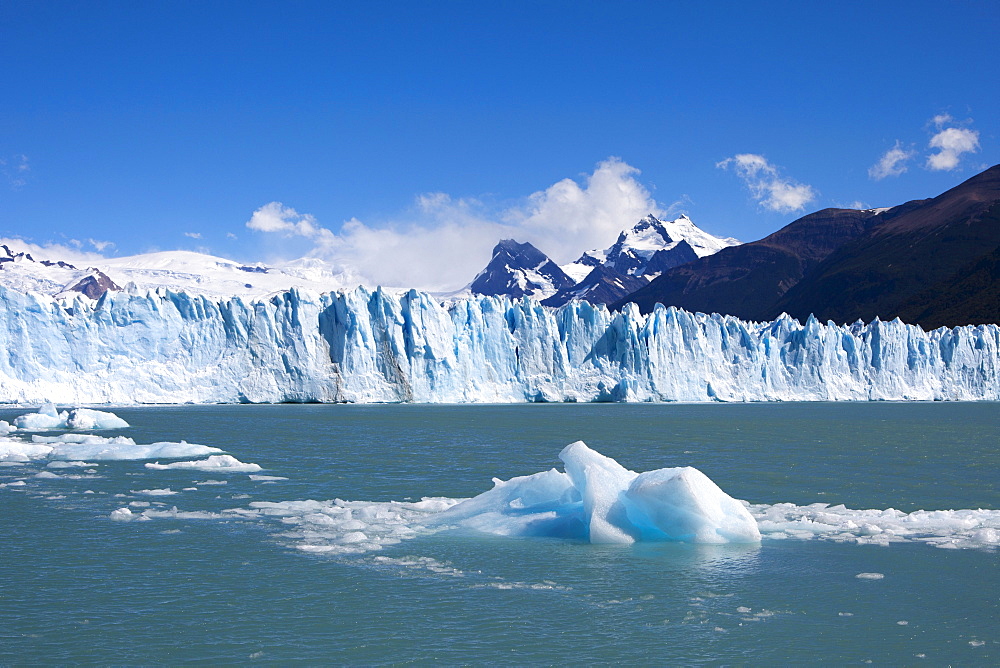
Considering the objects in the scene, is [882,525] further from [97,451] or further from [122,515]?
[97,451]

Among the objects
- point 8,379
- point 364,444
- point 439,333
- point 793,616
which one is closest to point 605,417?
point 439,333

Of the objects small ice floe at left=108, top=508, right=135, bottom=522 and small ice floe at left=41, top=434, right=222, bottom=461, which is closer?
small ice floe at left=108, top=508, right=135, bottom=522

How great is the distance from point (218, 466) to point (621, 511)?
10.1m

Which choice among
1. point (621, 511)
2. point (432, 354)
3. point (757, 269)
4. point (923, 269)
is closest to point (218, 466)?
point (621, 511)

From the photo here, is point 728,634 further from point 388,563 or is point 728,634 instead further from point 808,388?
point 808,388

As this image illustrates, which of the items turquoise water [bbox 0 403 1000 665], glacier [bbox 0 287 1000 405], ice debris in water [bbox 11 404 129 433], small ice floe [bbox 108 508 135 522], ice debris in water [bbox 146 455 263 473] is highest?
glacier [bbox 0 287 1000 405]

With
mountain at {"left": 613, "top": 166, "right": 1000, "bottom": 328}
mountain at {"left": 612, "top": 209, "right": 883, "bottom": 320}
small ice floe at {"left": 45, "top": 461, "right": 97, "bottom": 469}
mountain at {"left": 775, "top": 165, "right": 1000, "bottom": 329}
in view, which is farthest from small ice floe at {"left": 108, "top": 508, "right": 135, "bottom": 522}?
mountain at {"left": 612, "top": 209, "right": 883, "bottom": 320}

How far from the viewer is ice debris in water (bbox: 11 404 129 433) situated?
26.2 meters

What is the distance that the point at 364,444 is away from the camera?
2338 cm

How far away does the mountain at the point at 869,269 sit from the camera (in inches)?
4331

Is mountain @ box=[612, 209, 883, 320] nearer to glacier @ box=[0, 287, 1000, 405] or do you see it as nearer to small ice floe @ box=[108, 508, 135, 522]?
glacier @ box=[0, 287, 1000, 405]

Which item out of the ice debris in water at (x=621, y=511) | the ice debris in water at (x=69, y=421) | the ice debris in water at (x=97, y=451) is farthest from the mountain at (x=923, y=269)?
the ice debris in water at (x=621, y=511)

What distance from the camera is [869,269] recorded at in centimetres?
13875

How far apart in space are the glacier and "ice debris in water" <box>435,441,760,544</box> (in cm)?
3443
